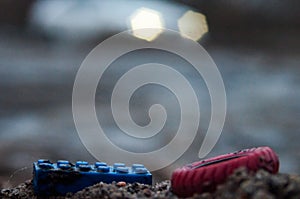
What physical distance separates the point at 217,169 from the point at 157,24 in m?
0.90

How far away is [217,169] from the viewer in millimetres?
712

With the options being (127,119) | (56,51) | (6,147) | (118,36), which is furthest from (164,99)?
(6,147)

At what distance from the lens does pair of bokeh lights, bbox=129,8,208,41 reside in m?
1.53

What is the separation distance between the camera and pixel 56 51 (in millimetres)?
1509

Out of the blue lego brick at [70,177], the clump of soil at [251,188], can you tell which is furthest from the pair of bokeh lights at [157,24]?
the clump of soil at [251,188]

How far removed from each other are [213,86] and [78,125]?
434mm

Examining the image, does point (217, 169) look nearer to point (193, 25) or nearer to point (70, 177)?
point (70, 177)

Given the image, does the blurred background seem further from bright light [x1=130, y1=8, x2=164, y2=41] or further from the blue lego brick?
the blue lego brick

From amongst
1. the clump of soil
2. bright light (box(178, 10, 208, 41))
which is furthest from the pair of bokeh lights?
the clump of soil

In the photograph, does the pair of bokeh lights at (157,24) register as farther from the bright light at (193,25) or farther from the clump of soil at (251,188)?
the clump of soil at (251,188)

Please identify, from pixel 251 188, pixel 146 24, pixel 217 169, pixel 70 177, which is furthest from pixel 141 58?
pixel 251 188

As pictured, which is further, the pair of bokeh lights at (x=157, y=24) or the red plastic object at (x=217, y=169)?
the pair of bokeh lights at (x=157, y=24)

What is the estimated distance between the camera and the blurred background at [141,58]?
1.49m

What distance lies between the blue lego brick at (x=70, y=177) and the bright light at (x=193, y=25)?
2.34 ft
